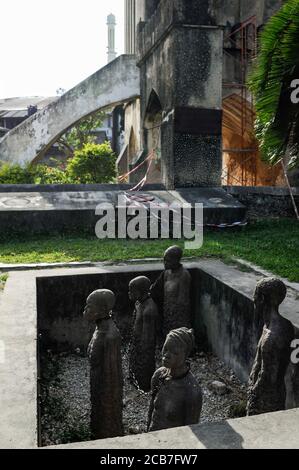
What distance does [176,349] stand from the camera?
9.26ft

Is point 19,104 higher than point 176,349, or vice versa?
point 19,104

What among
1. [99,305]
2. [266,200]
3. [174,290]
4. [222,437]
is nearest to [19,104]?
[266,200]

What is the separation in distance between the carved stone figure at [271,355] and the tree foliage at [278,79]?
346cm

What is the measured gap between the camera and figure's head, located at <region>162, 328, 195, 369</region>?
2.83m

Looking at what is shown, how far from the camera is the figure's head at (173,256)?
4.93 meters

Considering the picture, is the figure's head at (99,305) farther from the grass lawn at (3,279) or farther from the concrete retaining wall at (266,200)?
the concrete retaining wall at (266,200)

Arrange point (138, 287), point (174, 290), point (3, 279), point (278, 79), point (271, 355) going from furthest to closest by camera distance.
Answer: point (278, 79), point (3, 279), point (174, 290), point (138, 287), point (271, 355)

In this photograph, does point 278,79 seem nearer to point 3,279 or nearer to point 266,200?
point 3,279

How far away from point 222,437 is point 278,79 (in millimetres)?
4846

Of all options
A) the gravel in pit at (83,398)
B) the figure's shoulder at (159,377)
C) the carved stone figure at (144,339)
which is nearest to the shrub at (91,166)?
the gravel in pit at (83,398)

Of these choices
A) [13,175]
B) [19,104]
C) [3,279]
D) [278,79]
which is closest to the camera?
[3,279]

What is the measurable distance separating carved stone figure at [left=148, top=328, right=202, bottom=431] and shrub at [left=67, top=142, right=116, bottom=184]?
36.9ft

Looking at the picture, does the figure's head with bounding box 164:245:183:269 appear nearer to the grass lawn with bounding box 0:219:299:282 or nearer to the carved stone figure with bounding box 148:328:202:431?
the grass lawn with bounding box 0:219:299:282

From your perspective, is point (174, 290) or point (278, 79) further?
point (278, 79)
